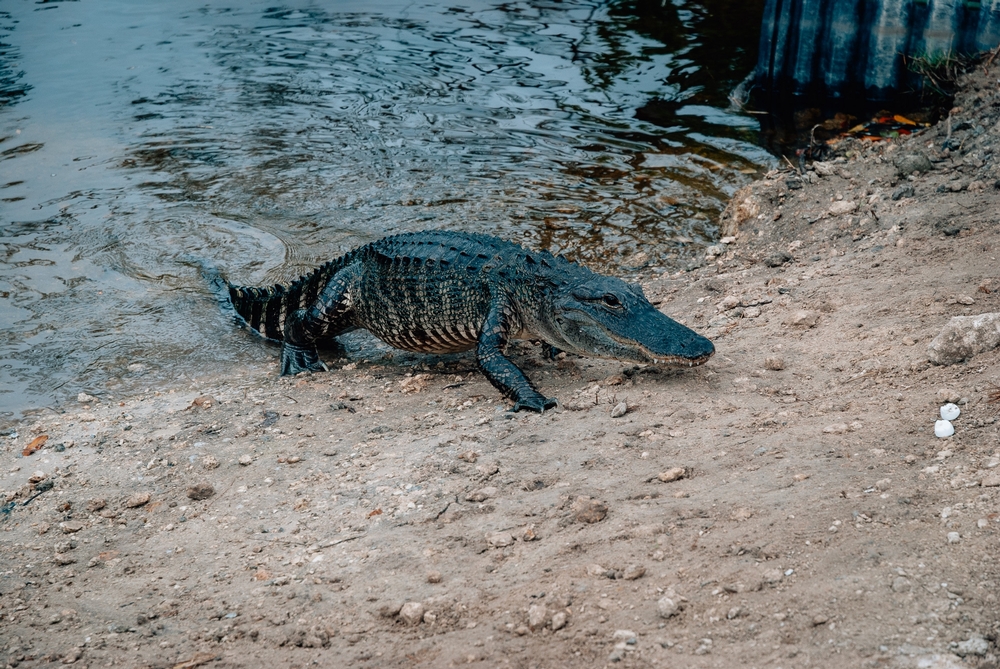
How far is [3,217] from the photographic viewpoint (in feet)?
26.7

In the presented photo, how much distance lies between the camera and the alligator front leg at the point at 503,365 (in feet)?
15.0

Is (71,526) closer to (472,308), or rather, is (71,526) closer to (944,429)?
(472,308)

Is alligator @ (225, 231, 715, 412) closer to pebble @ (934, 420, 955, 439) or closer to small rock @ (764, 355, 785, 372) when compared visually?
small rock @ (764, 355, 785, 372)

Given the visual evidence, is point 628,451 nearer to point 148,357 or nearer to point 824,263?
point 824,263

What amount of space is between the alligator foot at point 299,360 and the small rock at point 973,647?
4.35 metres

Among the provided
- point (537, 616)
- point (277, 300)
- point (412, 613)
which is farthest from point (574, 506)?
point (277, 300)

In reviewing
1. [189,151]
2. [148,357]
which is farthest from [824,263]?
[189,151]

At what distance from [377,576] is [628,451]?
47.7 inches

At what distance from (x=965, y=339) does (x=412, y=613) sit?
2.58 metres

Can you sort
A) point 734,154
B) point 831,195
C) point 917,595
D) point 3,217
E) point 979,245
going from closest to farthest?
point 917,595 → point 979,245 → point 831,195 → point 3,217 → point 734,154

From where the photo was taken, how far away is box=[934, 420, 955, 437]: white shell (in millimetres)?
3305

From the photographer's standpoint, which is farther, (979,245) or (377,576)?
(979,245)

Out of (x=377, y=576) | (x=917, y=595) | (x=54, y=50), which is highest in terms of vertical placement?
(x=54, y=50)

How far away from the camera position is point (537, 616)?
2.81 metres
